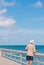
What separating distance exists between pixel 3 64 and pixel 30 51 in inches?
142

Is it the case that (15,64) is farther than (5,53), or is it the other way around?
(5,53)

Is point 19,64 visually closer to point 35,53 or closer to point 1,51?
point 35,53

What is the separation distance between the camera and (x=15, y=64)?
16.2 m

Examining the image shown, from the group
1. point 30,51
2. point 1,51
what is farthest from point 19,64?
point 1,51

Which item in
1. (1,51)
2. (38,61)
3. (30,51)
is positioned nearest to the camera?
(38,61)

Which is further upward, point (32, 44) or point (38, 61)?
point (32, 44)

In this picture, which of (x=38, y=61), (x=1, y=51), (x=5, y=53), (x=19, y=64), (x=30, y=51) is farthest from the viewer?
(x=1, y=51)

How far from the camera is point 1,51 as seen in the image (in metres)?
24.0

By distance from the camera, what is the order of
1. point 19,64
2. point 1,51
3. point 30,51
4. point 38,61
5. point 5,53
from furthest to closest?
1. point 1,51
2. point 5,53
3. point 19,64
4. point 30,51
5. point 38,61

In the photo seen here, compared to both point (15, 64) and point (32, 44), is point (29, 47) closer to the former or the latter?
point (32, 44)

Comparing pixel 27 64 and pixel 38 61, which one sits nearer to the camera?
pixel 38 61

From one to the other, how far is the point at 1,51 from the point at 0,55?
617mm

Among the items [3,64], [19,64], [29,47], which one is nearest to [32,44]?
[29,47]

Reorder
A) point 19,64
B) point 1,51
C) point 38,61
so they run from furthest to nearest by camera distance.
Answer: point 1,51, point 19,64, point 38,61
